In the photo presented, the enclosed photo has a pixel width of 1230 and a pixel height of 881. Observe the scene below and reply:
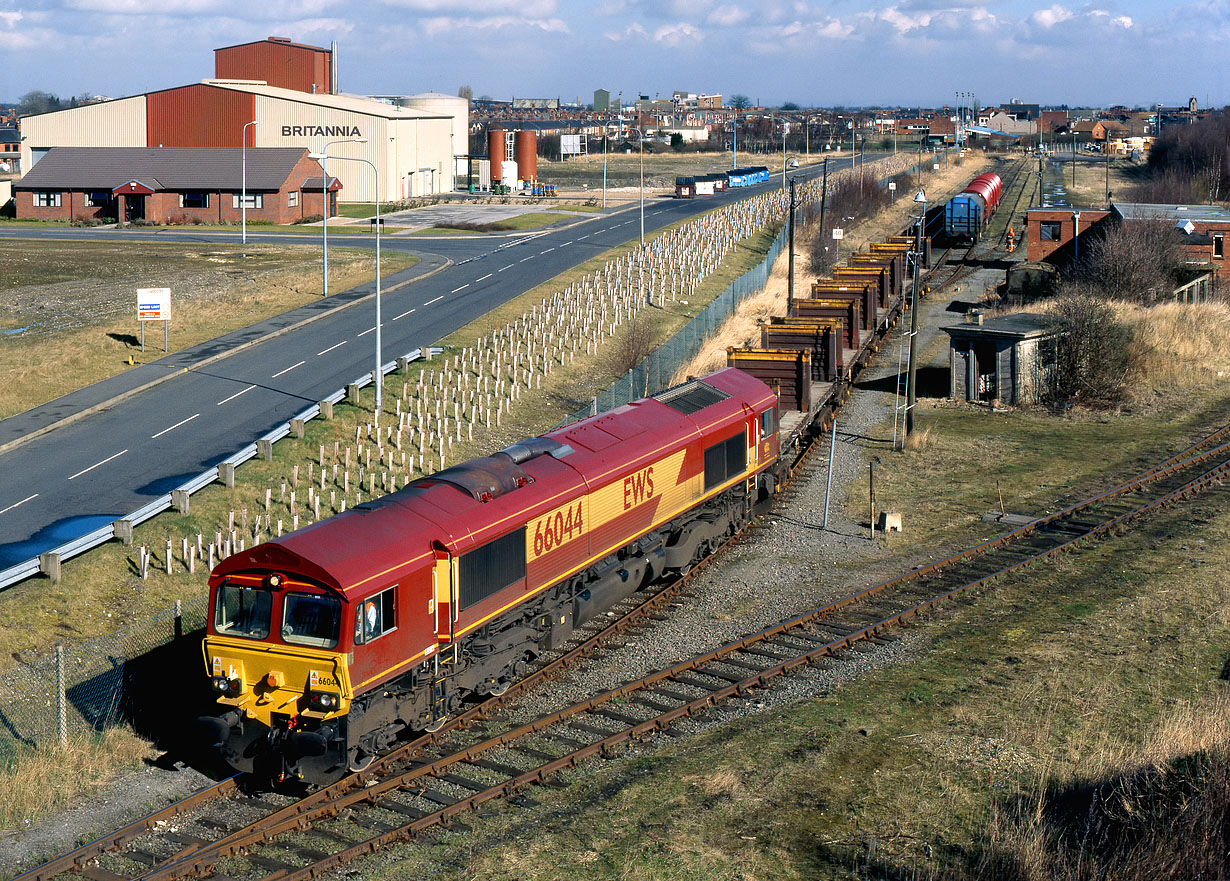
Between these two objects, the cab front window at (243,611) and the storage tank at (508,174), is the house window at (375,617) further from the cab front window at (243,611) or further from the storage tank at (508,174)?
the storage tank at (508,174)

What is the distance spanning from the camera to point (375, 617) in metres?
17.5

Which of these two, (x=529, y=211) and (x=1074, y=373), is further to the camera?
(x=529, y=211)

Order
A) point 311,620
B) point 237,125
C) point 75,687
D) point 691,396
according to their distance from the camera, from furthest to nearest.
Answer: point 237,125 < point 691,396 < point 75,687 < point 311,620

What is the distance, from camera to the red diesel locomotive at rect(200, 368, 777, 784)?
56.5 ft

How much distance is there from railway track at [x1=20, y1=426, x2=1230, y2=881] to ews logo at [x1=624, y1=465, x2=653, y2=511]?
3.14 meters

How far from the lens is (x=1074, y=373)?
150 ft

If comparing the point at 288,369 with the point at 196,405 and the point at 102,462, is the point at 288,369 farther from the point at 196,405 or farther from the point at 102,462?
the point at 102,462

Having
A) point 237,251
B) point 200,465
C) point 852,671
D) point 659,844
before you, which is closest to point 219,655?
point 659,844

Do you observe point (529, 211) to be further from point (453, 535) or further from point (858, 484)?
point (453, 535)

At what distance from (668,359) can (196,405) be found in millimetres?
18113

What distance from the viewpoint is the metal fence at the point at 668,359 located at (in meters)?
42.1

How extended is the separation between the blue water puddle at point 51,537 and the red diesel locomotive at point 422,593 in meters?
13.1

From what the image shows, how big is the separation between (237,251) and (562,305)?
3058 centimetres

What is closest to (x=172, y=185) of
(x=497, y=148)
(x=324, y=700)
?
(x=497, y=148)
